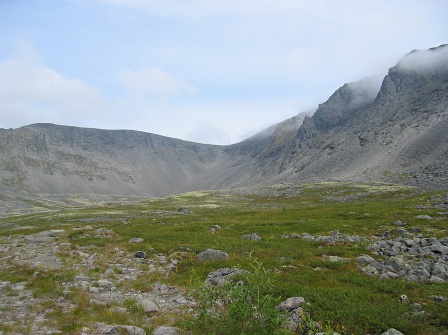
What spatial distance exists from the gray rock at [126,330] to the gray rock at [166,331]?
1.59ft

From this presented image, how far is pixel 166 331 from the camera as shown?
11.5 m

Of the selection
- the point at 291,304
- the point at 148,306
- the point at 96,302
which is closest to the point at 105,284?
the point at 96,302

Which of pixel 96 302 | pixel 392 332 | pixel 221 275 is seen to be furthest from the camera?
pixel 221 275

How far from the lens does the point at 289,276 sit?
1759 cm

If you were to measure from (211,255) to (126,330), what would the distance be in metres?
11.7

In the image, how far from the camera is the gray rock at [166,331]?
11.4 meters

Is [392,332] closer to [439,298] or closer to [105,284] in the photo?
[439,298]

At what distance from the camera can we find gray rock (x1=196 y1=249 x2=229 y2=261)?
22444mm

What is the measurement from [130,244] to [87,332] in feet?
58.6

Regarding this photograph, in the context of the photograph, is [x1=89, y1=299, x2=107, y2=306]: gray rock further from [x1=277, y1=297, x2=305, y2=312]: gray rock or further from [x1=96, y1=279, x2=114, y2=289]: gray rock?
[x1=277, y1=297, x2=305, y2=312]: gray rock

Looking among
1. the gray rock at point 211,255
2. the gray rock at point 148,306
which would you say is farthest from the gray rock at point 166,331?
the gray rock at point 211,255

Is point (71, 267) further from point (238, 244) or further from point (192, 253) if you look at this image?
point (238, 244)

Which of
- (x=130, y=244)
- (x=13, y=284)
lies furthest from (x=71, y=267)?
(x=130, y=244)

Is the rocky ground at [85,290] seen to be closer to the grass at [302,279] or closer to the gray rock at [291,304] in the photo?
the grass at [302,279]
